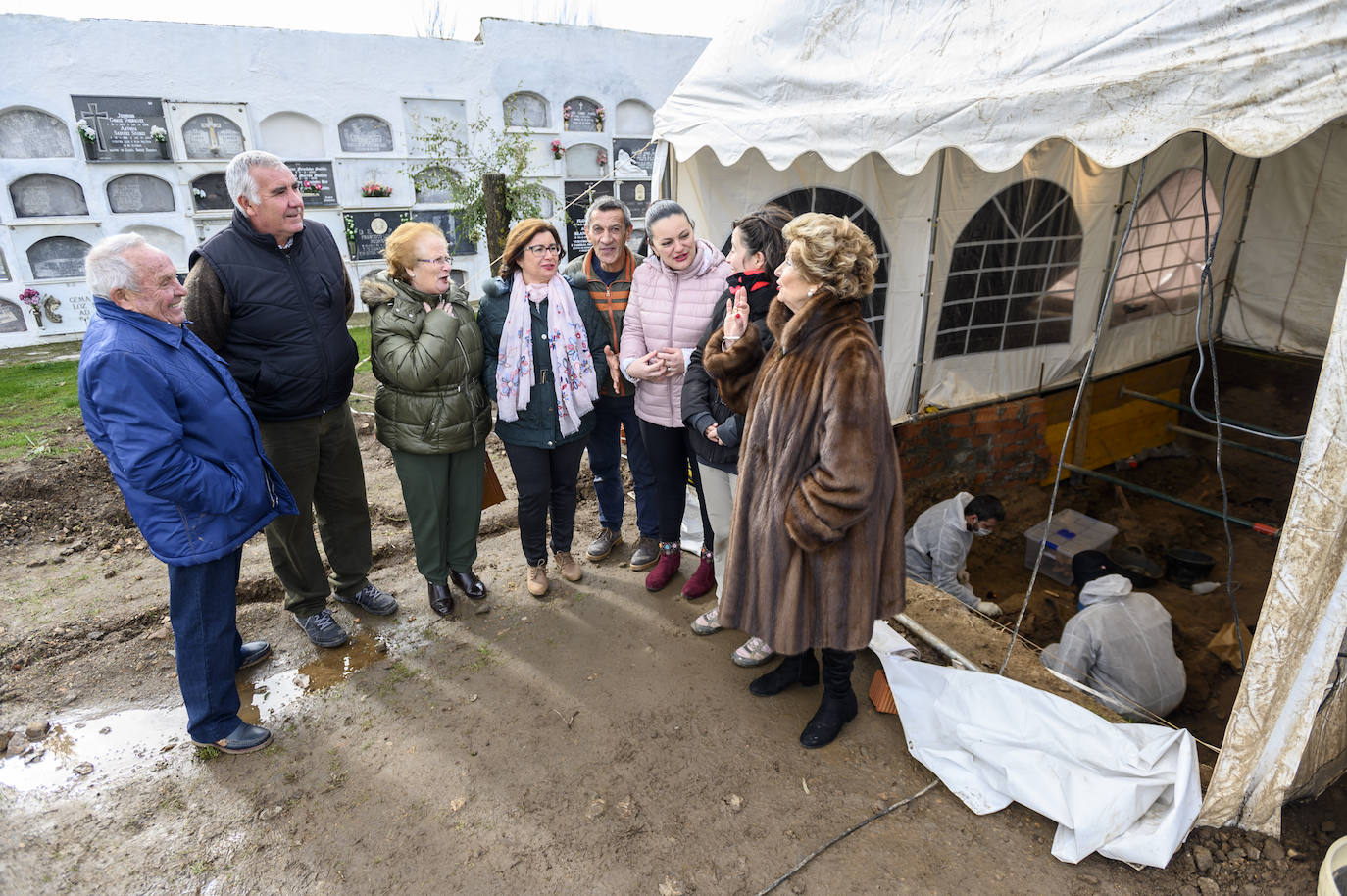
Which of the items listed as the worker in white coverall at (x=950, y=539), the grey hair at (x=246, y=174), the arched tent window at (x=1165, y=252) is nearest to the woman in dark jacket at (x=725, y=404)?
the worker in white coverall at (x=950, y=539)

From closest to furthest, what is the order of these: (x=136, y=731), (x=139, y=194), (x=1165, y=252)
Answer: (x=136, y=731), (x=1165, y=252), (x=139, y=194)

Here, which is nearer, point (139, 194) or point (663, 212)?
point (663, 212)

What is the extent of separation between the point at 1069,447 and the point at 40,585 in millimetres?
6752

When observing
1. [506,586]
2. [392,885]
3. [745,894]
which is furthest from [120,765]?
[745,894]

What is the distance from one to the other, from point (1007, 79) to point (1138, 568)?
11.2 feet

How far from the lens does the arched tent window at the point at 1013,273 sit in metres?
4.84

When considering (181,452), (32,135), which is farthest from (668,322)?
(32,135)

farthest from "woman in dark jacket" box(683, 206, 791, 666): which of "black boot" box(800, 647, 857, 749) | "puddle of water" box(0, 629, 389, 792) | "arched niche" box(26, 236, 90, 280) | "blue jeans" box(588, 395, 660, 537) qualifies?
"arched niche" box(26, 236, 90, 280)

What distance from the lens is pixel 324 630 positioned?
3.06m

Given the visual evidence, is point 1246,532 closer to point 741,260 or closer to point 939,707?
point 939,707

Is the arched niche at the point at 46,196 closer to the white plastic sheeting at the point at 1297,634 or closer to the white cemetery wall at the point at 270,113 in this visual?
the white cemetery wall at the point at 270,113

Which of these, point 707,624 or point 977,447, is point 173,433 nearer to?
point 707,624

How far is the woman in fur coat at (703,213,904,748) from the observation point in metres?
2.00

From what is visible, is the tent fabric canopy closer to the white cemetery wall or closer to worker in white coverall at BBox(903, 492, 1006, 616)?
worker in white coverall at BBox(903, 492, 1006, 616)
